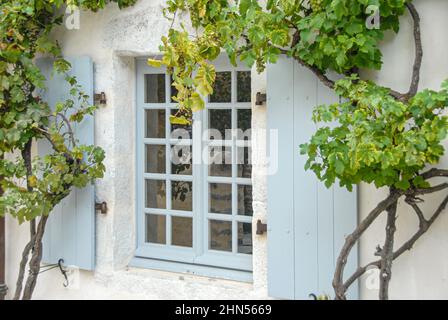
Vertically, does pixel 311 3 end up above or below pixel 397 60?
above

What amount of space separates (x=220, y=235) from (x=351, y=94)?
4.96 ft

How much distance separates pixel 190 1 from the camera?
3.53 meters

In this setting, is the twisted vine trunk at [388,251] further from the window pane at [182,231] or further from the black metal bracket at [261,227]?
the window pane at [182,231]

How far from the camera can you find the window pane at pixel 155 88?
4234 mm

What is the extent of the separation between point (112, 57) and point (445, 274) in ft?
8.39

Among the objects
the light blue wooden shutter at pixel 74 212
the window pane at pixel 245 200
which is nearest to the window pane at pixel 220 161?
the window pane at pixel 245 200

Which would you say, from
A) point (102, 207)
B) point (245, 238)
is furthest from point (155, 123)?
point (245, 238)

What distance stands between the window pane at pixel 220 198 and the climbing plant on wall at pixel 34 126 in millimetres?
757

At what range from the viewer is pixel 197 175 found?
159 inches

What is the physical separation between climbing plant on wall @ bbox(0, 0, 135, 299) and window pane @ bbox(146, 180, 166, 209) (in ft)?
1.44

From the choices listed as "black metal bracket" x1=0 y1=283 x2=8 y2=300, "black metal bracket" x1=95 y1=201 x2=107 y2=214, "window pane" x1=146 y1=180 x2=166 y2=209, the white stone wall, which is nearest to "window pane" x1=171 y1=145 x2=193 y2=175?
"window pane" x1=146 y1=180 x2=166 y2=209
